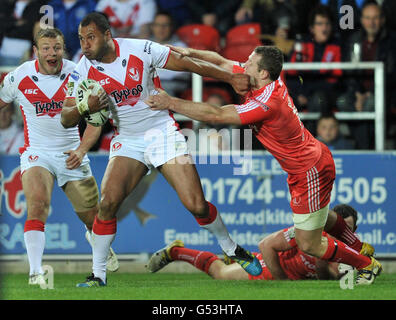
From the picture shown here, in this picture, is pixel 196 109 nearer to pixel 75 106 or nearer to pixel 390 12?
pixel 75 106

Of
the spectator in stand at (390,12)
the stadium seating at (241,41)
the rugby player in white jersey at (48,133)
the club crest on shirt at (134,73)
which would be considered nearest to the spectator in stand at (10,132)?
the rugby player in white jersey at (48,133)

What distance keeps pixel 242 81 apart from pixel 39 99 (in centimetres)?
208

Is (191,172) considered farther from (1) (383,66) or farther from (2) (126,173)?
(1) (383,66)

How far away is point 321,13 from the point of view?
420 inches

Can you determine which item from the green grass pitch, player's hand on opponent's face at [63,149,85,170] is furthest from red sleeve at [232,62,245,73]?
the green grass pitch

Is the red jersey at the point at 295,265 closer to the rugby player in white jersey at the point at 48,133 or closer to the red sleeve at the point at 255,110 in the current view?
the red sleeve at the point at 255,110

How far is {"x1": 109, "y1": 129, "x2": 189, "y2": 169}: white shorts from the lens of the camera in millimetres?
7656

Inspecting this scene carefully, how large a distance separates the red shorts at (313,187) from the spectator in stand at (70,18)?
4204 millimetres

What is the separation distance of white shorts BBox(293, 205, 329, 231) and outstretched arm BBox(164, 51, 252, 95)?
3.87 ft

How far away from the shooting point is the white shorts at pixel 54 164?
844cm

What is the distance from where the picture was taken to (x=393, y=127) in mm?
10680

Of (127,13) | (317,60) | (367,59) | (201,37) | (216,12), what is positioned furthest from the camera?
(216,12)

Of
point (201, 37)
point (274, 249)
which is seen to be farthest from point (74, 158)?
point (201, 37)

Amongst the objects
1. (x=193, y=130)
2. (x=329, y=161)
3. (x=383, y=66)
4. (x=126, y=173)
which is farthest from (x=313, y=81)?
(x=126, y=173)
